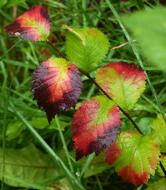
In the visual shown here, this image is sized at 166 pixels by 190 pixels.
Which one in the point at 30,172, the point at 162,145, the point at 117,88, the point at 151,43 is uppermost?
the point at 151,43

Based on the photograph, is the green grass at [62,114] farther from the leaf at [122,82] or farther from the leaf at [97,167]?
the leaf at [122,82]

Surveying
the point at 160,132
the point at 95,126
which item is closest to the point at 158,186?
the point at 160,132

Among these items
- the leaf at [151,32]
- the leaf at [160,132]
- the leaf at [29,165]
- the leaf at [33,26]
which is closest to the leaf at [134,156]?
the leaf at [160,132]

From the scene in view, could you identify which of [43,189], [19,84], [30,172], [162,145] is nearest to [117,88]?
[162,145]

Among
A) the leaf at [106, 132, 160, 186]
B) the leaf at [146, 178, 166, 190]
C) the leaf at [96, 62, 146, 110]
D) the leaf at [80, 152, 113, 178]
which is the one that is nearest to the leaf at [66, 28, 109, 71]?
the leaf at [96, 62, 146, 110]

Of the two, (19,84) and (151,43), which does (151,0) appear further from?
(151,43)

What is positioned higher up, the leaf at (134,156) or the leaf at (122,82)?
the leaf at (122,82)

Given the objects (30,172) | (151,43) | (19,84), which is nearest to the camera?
(151,43)
